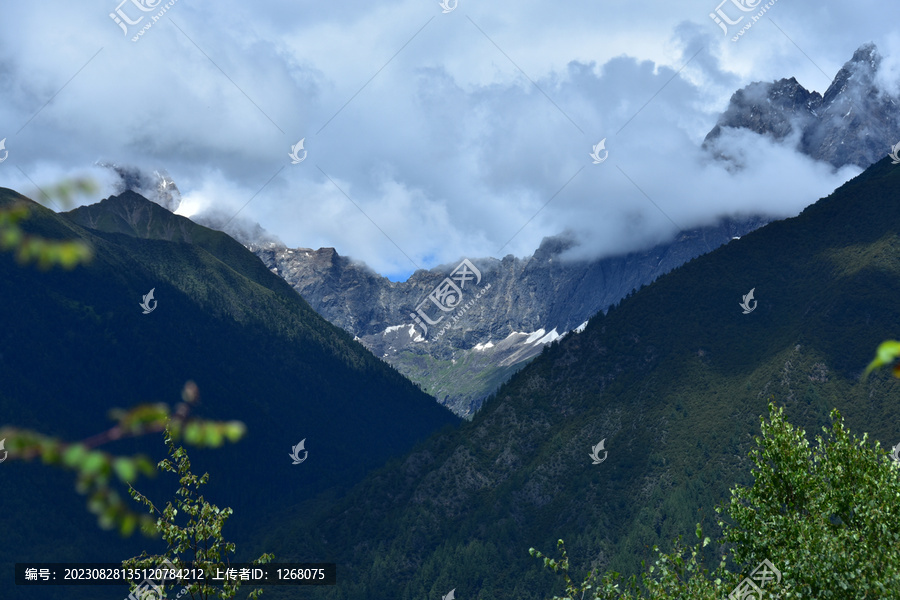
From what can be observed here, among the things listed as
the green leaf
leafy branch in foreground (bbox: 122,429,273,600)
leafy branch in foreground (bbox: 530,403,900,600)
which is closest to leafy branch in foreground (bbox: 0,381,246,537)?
the green leaf

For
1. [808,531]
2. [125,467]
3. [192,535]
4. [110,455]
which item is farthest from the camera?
[808,531]

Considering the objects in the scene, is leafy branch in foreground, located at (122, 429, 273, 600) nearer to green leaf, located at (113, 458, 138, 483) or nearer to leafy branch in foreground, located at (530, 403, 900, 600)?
leafy branch in foreground, located at (530, 403, 900, 600)

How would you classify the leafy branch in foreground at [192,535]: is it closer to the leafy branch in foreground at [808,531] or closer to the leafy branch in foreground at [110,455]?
the leafy branch in foreground at [808,531]

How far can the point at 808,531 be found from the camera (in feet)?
101

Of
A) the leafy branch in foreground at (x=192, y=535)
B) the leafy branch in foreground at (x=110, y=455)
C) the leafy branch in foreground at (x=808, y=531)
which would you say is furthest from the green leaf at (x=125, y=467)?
the leafy branch in foreground at (x=808, y=531)

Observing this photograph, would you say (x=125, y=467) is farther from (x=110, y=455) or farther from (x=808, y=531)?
(x=808, y=531)

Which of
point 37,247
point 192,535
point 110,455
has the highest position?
point 192,535

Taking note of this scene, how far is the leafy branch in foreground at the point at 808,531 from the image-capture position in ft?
96.2

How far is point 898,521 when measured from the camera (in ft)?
101

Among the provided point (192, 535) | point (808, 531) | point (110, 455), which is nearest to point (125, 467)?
point (110, 455)

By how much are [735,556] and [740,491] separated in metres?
3.08

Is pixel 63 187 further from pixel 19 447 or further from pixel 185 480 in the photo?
pixel 185 480

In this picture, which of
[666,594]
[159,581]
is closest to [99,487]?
[159,581]

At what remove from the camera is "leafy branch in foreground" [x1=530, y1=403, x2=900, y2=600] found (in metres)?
29.3
